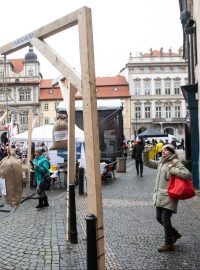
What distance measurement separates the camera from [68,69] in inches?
226

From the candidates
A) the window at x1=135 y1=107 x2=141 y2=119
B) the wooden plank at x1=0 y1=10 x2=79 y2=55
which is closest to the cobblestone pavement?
the wooden plank at x1=0 y1=10 x2=79 y2=55

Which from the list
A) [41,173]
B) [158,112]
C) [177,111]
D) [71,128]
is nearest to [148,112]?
[158,112]

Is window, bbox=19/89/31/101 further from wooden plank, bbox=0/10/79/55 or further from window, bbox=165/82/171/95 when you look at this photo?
wooden plank, bbox=0/10/79/55

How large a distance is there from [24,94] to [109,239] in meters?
74.3

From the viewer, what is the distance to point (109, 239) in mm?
7195

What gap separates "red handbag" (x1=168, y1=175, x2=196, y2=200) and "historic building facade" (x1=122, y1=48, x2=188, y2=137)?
245 feet

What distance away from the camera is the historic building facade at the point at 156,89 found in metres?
81.6

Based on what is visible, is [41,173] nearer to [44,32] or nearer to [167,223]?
[167,223]

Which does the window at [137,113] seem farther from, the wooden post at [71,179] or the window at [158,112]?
the wooden post at [71,179]

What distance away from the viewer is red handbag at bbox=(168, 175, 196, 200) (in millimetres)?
6309

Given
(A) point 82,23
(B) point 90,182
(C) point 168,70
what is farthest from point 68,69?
(C) point 168,70

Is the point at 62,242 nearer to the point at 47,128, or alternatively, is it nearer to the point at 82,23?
the point at 82,23

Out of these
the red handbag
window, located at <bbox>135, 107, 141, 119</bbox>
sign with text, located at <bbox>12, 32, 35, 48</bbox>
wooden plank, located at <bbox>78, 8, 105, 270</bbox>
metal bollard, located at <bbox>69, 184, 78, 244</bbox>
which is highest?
window, located at <bbox>135, 107, 141, 119</bbox>

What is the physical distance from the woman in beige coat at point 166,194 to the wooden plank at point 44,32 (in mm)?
2450
